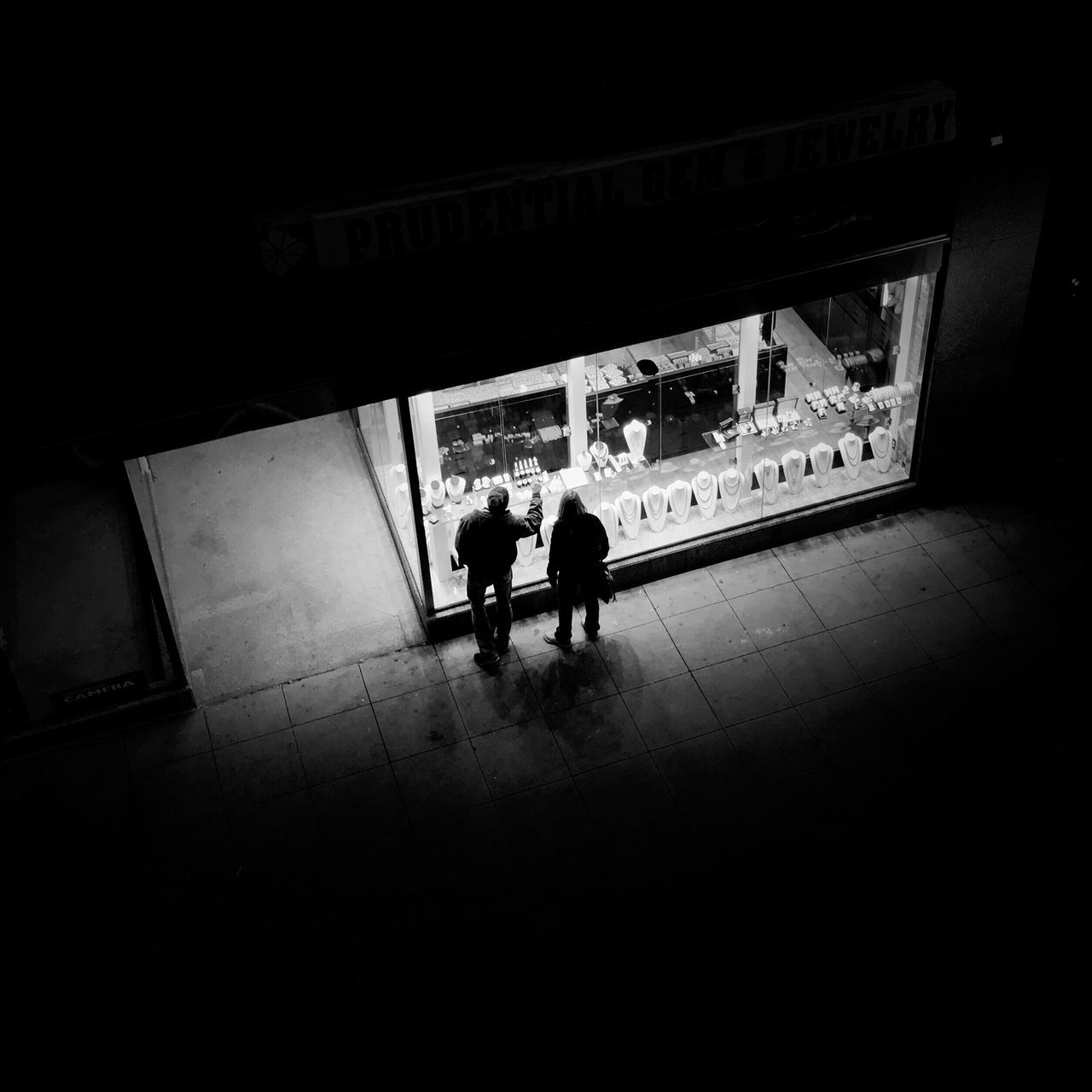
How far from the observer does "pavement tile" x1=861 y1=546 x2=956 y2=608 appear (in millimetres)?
10367

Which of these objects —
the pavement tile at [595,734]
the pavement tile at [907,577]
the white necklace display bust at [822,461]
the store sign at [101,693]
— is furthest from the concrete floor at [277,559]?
the pavement tile at [907,577]

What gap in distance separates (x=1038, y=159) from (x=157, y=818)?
8422 millimetres

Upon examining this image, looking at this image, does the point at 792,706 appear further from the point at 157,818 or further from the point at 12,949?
the point at 12,949

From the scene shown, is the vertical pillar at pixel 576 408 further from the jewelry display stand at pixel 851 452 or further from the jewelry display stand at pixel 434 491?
the jewelry display stand at pixel 851 452

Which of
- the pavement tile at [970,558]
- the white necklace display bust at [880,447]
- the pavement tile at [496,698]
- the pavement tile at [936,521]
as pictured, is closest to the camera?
the pavement tile at [496,698]

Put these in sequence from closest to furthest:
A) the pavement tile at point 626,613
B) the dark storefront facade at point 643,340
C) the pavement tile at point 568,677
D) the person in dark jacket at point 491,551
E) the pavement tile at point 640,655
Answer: the dark storefront facade at point 643,340 → the person in dark jacket at point 491,551 → the pavement tile at point 568,677 → the pavement tile at point 640,655 → the pavement tile at point 626,613

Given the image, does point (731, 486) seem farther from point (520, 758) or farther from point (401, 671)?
point (401, 671)

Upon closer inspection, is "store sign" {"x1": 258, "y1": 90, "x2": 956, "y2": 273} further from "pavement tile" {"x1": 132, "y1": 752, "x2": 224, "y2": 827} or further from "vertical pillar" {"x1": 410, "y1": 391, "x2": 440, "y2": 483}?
"pavement tile" {"x1": 132, "y1": 752, "x2": 224, "y2": 827}

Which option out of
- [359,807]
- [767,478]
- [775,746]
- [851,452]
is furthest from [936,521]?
[359,807]

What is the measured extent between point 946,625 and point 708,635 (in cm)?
197

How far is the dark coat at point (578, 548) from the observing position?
31.0 feet

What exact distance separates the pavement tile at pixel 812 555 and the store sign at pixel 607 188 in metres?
3.67

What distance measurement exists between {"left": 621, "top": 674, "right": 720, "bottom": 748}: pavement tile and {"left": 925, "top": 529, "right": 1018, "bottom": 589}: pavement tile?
2.64 meters

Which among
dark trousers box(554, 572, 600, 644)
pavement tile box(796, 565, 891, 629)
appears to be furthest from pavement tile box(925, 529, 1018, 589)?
dark trousers box(554, 572, 600, 644)
